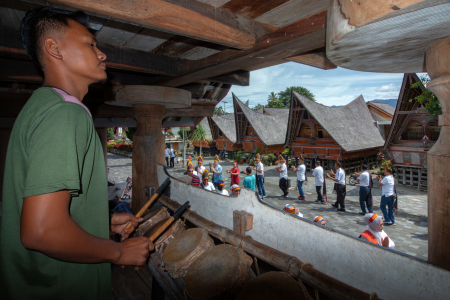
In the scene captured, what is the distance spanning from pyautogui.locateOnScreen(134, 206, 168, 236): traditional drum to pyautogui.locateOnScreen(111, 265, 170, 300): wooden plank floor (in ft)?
1.58

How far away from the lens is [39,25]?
1.11 meters

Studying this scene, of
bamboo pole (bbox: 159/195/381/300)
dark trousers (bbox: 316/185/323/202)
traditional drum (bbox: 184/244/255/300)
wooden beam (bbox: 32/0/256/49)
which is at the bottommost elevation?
dark trousers (bbox: 316/185/323/202)

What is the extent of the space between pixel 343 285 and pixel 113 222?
1489 mm

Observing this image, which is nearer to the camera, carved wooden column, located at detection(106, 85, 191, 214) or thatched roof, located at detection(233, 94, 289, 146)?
carved wooden column, located at detection(106, 85, 191, 214)

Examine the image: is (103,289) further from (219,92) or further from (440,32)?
(219,92)

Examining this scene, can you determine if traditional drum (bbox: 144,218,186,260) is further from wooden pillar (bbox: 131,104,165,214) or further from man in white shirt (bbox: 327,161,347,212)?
man in white shirt (bbox: 327,161,347,212)

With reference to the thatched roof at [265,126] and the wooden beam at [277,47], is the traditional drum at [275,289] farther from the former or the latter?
the thatched roof at [265,126]

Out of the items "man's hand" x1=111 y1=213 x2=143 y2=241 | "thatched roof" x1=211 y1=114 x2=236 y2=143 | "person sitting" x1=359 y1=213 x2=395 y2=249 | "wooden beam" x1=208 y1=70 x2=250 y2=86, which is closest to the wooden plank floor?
"man's hand" x1=111 y1=213 x2=143 y2=241

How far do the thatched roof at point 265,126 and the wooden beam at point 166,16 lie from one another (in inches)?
899

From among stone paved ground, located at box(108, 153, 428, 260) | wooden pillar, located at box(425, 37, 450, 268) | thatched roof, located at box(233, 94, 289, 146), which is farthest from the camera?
thatched roof, located at box(233, 94, 289, 146)

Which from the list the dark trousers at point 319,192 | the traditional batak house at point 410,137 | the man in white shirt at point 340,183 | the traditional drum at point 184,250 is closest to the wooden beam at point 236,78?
the traditional drum at point 184,250

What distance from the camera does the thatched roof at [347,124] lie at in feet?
61.2

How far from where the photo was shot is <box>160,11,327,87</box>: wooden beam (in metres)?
2.05

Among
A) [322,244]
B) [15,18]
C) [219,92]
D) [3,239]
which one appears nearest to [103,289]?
[3,239]
